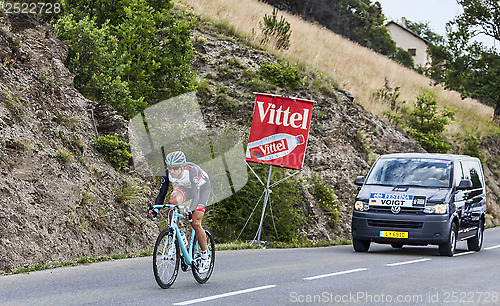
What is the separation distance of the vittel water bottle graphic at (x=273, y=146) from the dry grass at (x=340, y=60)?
506 inches

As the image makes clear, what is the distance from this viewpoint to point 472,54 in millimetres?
46688

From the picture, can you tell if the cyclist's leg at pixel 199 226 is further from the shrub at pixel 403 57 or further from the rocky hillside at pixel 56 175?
the shrub at pixel 403 57

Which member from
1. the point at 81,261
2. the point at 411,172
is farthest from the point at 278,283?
the point at 411,172

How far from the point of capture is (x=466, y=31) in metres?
46.6

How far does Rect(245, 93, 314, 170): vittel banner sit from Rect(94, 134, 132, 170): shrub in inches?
124

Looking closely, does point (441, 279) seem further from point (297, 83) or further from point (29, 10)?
point (297, 83)

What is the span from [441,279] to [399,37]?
84321 mm

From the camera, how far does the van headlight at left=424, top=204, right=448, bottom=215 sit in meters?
14.3

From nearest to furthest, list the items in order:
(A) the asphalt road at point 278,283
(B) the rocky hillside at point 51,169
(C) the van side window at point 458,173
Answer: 1. (A) the asphalt road at point 278,283
2. (B) the rocky hillside at point 51,169
3. (C) the van side window at point 458,173

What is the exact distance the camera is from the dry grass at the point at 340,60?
31.8m

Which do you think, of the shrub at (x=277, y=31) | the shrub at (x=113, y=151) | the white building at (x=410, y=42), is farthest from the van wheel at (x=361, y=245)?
the white building at (x=410, y=42)

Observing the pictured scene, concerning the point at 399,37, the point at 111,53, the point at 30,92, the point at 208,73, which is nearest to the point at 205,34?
the point at 208,73

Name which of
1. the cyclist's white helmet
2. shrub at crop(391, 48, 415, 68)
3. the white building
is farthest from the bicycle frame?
the white building

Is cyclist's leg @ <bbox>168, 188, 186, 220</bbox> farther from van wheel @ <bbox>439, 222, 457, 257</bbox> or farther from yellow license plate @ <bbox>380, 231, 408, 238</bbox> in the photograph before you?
van wheel @ <bbox>439, 222, 457, 257</bbox>
